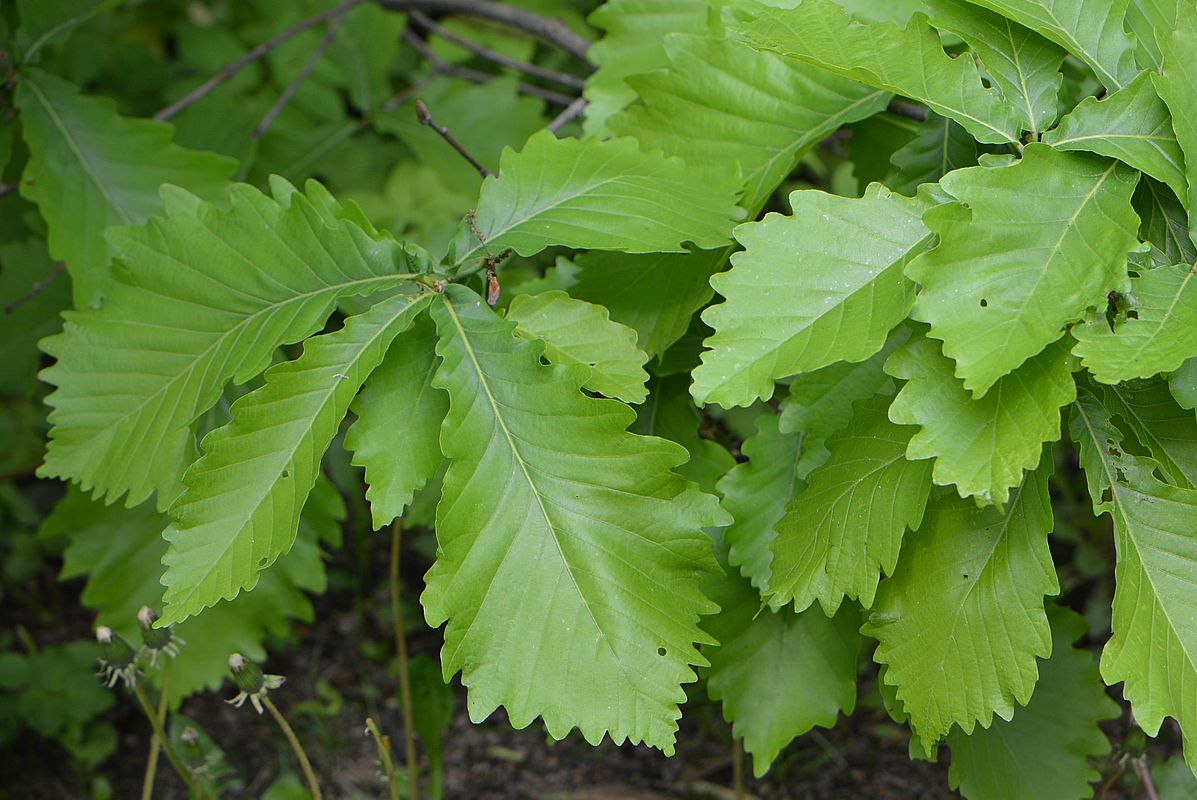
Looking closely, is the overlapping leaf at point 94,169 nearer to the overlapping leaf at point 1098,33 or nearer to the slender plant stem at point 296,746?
the slender plant stem at point 296,746

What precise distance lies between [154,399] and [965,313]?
3.05ft

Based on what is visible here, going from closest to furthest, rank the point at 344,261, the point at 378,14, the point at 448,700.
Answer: the point at 344,261, the point at 448,700, the point at 378,14

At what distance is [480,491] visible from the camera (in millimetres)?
1042

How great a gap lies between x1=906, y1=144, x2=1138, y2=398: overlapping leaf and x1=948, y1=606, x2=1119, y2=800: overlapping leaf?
0.65m

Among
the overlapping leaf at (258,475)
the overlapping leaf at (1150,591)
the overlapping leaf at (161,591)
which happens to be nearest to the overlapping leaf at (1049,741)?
the overlapping leaf at (1150,591)

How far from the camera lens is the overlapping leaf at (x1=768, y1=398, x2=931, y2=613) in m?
1.06

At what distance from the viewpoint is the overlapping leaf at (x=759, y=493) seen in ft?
4.12

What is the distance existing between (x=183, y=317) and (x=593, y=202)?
52 centimetres

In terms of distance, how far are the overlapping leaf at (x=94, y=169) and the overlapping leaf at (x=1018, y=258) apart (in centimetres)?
117

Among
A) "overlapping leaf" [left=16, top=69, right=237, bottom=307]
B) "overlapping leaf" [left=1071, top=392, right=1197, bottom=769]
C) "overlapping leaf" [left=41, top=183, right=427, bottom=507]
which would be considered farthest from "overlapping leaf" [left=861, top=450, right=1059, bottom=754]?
"overlapping leaf" [left=16, top=69, right=237, bottom=307]

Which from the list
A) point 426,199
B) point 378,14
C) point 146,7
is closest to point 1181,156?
point 426,199

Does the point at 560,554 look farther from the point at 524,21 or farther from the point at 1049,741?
the point at 524,21

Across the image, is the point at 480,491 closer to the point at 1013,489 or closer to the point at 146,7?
the point at 1013,489

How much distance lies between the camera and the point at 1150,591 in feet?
3.27
